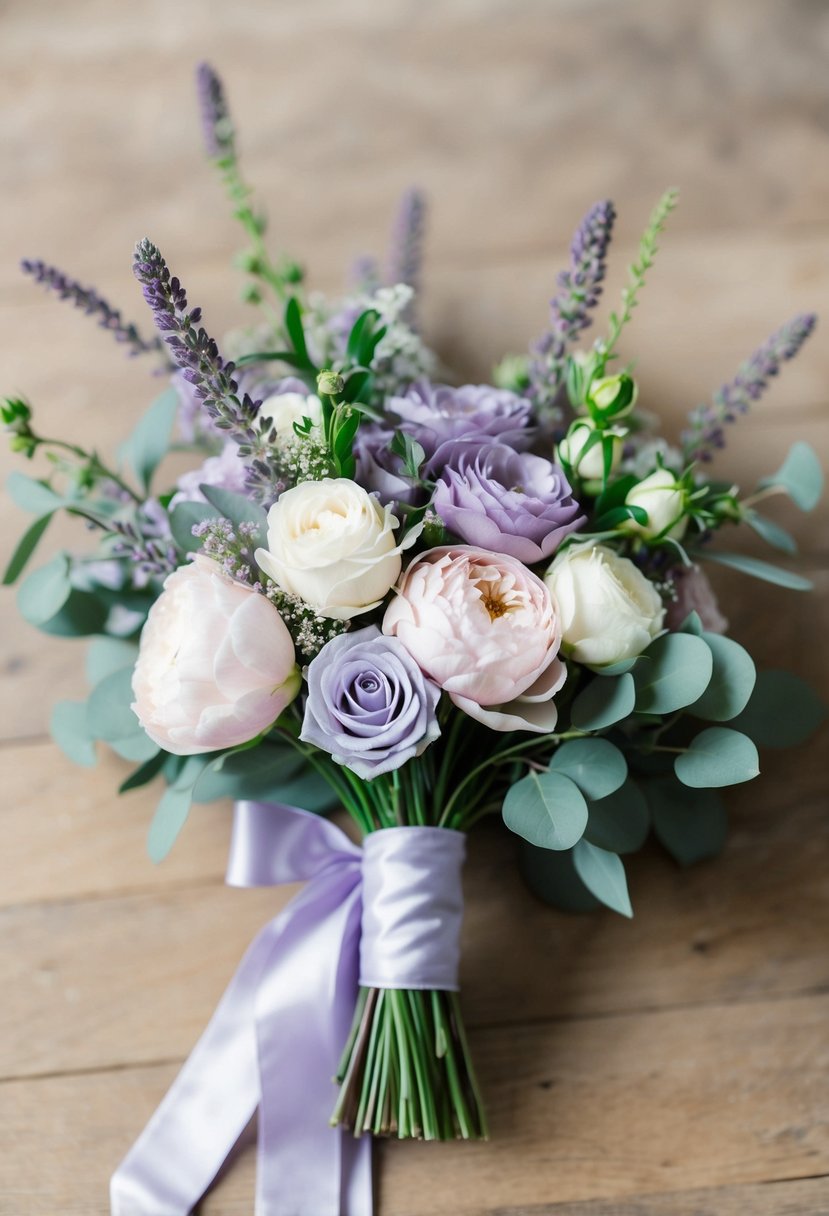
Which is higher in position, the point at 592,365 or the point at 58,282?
the point at 58,282

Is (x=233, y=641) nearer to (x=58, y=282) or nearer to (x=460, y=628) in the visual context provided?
(x=460, y=628)

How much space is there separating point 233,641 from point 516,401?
1.02 ft

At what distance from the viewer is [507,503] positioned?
0.67m

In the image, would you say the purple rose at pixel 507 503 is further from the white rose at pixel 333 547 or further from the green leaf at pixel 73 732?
the green leaf at pixel 73 732

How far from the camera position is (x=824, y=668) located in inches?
39.6

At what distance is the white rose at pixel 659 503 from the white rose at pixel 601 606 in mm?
45

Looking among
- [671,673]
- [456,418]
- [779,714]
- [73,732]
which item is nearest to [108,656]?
[73,732]

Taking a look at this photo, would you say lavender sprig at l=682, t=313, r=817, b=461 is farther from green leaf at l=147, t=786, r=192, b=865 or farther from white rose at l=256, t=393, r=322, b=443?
green leaf at l=147, t=786, r=192, b=865

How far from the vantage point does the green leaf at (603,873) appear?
Answer: 756 mm

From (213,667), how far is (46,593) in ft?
0.88

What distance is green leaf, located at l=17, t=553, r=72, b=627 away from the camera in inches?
32.3

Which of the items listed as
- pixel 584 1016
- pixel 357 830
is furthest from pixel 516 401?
pixel 584 1016

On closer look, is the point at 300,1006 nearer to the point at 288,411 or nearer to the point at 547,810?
the point at 547,810

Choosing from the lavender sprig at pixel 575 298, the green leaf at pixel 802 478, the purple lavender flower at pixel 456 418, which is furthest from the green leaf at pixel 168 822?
the green leaf at pixel 802 478
